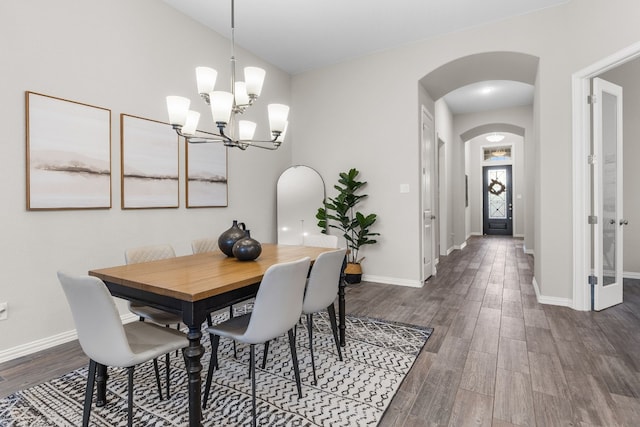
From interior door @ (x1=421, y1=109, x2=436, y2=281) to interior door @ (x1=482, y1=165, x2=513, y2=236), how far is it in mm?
6543

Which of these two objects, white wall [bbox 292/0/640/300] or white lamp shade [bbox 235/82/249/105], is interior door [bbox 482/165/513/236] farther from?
white lamp shade [bbox 235/82/249/105]

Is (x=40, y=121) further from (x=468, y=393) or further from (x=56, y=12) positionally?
(x=468, y=393)

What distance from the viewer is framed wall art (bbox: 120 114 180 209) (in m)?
3.00

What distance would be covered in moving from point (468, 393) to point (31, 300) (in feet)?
10.1

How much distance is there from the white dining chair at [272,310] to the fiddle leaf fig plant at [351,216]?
2704 mm

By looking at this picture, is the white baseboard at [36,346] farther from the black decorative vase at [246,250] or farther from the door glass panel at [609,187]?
the door glass panel at [609,187]

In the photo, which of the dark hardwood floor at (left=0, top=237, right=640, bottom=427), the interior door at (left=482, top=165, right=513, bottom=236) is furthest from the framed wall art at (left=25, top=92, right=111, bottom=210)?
the interior door at (left=482, top=165, right=513, bottom=236)

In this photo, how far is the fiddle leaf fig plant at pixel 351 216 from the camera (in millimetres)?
4457

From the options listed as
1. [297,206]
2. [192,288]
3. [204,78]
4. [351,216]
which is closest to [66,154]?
[204,78]

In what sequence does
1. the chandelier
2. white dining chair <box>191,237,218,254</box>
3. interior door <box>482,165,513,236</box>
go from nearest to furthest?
the chandelier
white dining chair <box>191,237,218,254</box>
interior door <box>482,165,513,236</box>

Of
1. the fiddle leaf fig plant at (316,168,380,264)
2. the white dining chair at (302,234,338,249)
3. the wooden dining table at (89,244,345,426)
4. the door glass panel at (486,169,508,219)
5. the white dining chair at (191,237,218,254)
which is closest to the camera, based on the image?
the wooden dining table at (89,244,345,426)

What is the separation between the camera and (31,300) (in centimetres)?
245

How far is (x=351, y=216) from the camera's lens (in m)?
4.75

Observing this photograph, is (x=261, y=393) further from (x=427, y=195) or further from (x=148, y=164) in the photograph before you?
(x=427, y=195)
